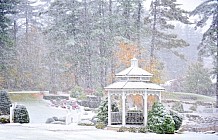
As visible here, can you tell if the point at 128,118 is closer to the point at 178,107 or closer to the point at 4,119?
the point at 4,119

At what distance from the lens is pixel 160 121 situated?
8359 millimetres

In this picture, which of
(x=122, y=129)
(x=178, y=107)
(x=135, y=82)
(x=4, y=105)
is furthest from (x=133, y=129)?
(x=178, y=107)

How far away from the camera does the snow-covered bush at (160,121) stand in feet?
27.3

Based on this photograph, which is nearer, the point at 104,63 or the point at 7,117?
the point at 7,117

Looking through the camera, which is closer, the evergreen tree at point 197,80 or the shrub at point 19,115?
the shrub at point 19,115

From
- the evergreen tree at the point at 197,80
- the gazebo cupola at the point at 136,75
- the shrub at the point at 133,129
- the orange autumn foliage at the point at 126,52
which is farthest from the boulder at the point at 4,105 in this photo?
the evergreen tree at the point at 197,80

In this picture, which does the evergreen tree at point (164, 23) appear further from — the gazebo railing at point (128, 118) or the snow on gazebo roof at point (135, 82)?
the gazebo railing at point (128, 118)

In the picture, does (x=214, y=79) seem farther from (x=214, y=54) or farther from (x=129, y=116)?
(x=129, y=116)

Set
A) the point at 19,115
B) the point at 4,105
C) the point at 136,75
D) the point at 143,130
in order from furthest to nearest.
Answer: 1. the point at 4,105
2. the point at 19,115
3. the point at 136,75
4. the point at 143,130

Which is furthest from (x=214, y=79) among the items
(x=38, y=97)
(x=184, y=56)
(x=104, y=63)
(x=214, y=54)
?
(x=38, y=97)

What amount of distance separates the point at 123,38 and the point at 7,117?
475 cm

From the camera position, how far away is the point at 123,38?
43.7 feet

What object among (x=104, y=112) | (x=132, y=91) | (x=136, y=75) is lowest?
(x=104, y=112)

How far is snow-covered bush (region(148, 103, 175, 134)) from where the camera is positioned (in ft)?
27.3
